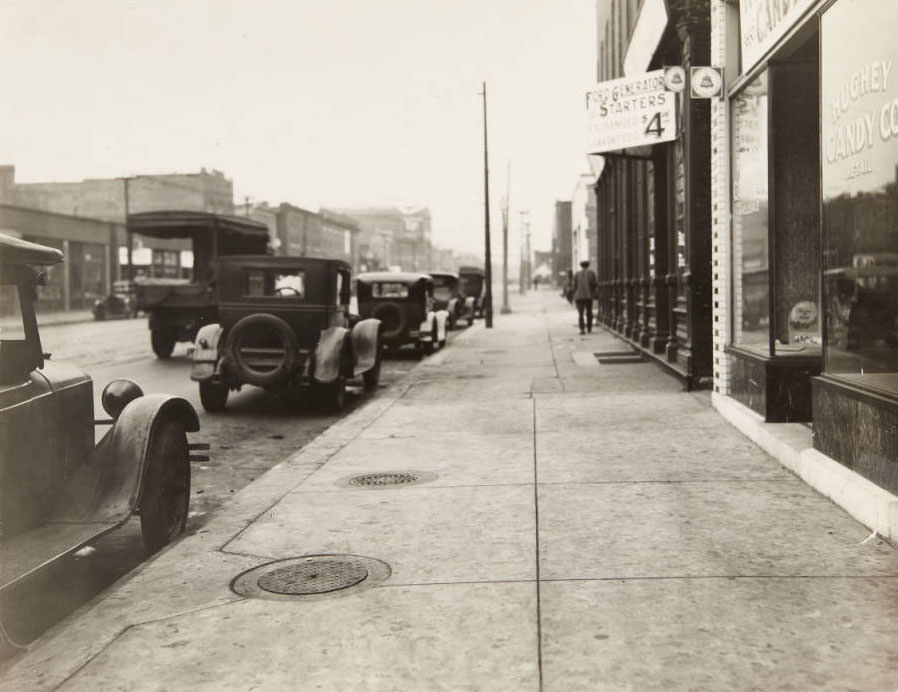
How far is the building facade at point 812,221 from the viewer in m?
4.93

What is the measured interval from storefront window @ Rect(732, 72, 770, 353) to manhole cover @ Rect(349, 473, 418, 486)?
3225 mm

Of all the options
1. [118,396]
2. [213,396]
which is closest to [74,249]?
[213,396]

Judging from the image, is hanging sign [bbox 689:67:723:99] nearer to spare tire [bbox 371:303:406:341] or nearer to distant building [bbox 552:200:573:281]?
spare tire [bbox 371:303:406:341]

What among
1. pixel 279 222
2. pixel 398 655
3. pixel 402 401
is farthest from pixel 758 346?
pixel 279 222

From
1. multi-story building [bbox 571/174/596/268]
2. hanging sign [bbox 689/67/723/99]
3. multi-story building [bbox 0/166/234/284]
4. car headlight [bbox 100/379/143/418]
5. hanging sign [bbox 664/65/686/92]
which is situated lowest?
car headlight [bbox 100/379/143/418]

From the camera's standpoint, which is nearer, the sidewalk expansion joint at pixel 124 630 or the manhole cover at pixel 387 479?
the sidewalk expansion joint at pixel 124 630

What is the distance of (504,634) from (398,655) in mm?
434

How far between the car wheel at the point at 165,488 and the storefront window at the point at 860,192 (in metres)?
3.96

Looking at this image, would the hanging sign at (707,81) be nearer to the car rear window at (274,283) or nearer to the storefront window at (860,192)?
the storefront window at (860,192)

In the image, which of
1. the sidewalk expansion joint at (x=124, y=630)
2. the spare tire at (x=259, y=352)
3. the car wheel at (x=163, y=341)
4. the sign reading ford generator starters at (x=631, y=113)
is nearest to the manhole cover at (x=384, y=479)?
the sidewalk expansion joint at (x=124, y=630)

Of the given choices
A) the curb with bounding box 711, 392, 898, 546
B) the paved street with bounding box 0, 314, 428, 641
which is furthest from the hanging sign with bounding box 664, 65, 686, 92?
the paved street with bounding box 0, 314, 428, 641

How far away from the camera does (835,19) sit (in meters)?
5.57

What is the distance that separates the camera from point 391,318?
61.1ft

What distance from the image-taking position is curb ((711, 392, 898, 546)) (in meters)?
4.68
